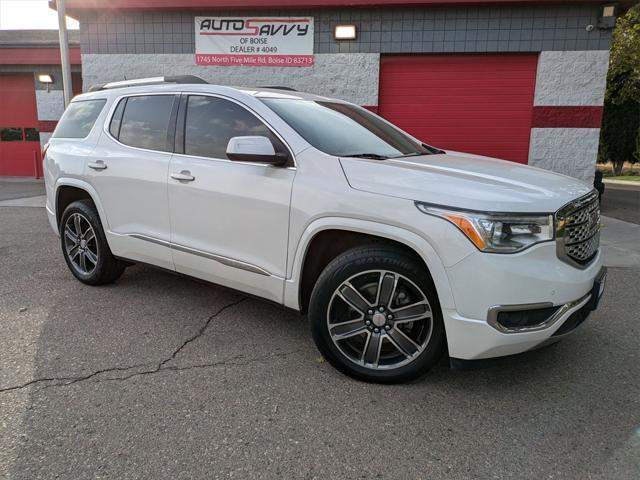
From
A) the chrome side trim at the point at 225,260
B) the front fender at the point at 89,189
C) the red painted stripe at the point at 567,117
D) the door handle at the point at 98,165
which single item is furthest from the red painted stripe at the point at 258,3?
the chrome side trim at the point at 225,260

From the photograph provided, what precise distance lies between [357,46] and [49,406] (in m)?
7.96

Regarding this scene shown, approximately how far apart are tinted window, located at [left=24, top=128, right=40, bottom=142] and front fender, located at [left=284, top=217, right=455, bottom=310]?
14.5 meters

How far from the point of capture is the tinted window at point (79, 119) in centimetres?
473

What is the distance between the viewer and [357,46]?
9.05 metres

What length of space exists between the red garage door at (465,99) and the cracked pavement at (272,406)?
565cm

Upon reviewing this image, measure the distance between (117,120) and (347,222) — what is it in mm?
2667

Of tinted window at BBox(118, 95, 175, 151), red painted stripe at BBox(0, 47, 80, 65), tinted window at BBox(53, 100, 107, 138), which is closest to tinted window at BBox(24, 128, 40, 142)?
red painted stripe at BBox(0, 47, 80, 65)

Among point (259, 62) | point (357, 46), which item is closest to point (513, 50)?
point (357, 46)

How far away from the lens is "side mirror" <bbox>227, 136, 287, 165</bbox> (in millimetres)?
3174

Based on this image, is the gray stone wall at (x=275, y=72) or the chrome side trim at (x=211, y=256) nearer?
the chrome side trim at (x=211, y=256)

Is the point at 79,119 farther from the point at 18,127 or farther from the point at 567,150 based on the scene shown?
the point at 18,127

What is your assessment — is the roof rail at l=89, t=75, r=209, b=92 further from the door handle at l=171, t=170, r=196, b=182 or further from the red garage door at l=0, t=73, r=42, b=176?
the red garage door at l=0, t=73, r=42, b=176

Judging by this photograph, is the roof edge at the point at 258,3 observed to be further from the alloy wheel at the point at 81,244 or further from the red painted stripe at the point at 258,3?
the alloy wheel at the point at 81,244

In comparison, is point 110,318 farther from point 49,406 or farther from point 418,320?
point 418,320
